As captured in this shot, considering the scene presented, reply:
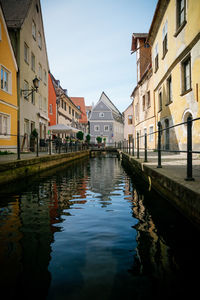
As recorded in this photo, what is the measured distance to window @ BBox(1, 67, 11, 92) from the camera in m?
13.1

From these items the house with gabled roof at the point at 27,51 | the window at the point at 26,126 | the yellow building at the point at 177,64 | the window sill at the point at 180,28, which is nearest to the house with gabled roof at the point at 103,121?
the house with gabled roof at the point at 27,51

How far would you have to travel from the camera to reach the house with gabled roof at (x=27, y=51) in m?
14.9

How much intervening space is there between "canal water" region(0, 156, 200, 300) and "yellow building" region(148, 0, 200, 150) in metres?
6.19

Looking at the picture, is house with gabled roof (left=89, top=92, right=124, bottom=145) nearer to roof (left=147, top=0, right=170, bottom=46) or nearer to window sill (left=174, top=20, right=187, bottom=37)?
roof (left=147, top=0, right=170, bottom=46)

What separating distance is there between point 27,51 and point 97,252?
17.3m

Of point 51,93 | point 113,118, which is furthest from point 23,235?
point 113,118

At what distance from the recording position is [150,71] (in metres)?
17.3

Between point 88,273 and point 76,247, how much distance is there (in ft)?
1.83

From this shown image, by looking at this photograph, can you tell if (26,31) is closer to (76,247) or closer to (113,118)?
(76,247)

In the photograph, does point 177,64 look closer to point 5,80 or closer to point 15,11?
point 5,80

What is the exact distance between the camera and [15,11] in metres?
16.2

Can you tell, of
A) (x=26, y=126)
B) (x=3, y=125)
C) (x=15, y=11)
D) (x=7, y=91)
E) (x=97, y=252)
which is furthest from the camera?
(x=26, y=126)

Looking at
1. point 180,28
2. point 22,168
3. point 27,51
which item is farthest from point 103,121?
point 22,168

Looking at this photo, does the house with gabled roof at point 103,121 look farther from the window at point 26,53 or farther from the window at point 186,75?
the window at point 186,75
